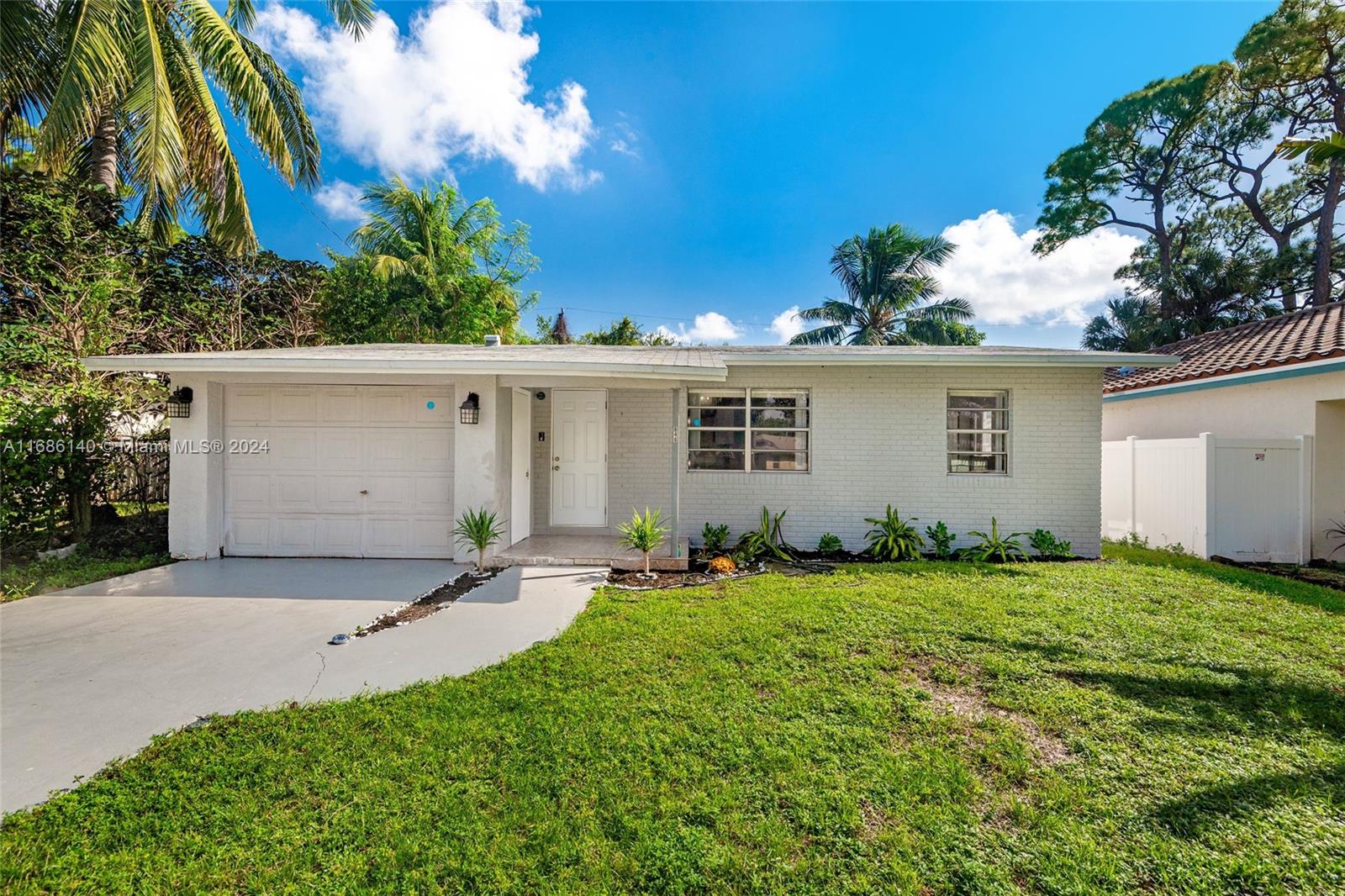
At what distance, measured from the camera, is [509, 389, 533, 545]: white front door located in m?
7.17

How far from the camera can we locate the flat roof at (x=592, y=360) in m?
5.81

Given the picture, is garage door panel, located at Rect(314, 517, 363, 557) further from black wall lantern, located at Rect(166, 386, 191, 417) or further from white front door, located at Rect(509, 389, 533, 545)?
black wall lantern, located at Rect(166, 386, 191, 417)

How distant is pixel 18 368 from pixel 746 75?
12718 millimetres

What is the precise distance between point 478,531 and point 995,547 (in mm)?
6744

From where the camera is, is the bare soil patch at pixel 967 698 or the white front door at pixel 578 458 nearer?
the bare soil patch at pixel 967 698

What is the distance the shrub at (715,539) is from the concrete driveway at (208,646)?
1.73 meters

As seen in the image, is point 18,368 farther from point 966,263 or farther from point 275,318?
point 966,263

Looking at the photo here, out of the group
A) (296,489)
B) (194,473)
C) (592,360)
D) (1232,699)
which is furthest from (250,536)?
(1232,699)

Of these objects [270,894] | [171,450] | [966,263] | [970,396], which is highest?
[966,263]

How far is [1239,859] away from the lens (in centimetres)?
207

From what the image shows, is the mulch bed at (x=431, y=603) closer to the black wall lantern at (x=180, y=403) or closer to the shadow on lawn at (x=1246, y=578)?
the black wall lantern at (x=180, y=403)

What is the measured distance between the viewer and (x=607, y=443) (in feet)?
25.9

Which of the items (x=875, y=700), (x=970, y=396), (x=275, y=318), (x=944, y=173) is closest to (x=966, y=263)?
(x=944, y=173)

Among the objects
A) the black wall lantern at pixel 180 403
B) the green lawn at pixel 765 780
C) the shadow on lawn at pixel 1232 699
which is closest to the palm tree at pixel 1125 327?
the green lawn at pixel 765 780
